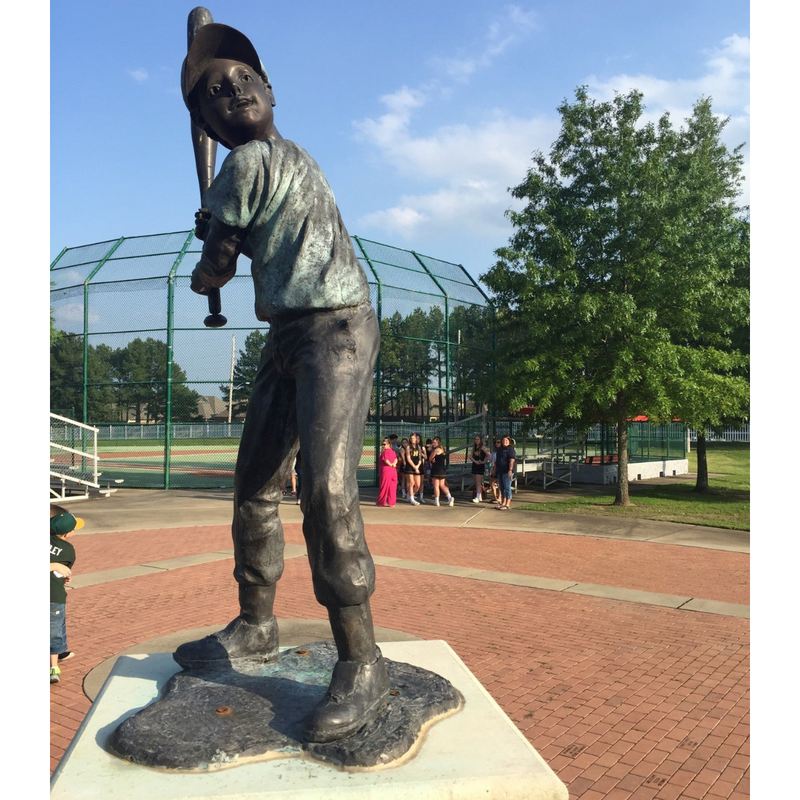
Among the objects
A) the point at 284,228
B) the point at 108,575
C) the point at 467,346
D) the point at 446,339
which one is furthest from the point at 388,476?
the point at 284,228

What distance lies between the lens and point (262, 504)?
120 inches

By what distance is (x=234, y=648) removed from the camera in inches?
121

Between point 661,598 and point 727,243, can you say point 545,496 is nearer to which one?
point 727,243

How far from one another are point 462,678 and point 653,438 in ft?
80.2

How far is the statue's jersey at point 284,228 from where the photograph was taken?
2.70 metres

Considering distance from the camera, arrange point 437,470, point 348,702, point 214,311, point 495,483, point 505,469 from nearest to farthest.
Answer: point 348,702 → point 214,311 → point 505,469 → point 437,470 → point 495,483

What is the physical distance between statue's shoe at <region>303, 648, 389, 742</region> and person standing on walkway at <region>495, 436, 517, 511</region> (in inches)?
481

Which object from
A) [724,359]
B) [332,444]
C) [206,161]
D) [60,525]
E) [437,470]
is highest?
[206,161]

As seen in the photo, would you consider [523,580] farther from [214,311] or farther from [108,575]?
[214,311]

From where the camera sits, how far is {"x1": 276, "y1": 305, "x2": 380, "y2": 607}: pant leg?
2555mm

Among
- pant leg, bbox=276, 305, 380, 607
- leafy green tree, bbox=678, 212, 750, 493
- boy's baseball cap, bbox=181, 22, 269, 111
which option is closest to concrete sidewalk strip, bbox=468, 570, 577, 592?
pant leg, bbox=276, 305, 380, 607

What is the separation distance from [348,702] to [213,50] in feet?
8.25

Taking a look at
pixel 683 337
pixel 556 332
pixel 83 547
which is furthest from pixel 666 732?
pixel 683 337

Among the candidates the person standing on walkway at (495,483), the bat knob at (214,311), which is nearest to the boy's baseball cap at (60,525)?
the bat knob at (214,311)
